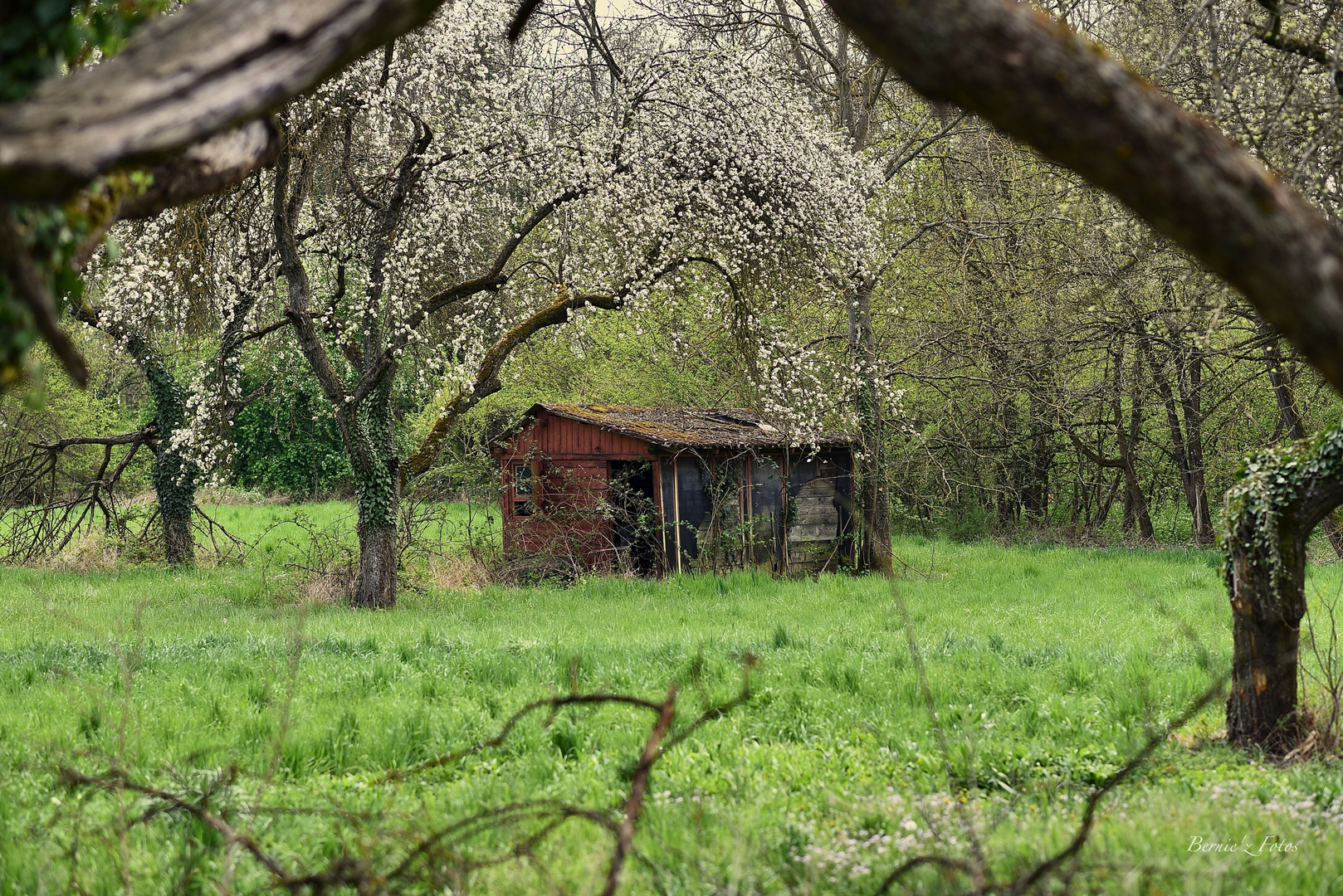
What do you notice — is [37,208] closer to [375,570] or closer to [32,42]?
[32,42]

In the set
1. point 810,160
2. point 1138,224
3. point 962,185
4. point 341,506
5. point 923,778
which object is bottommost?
point 923,778

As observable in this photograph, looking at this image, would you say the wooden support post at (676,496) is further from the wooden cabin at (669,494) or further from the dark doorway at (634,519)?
the dark doorway at (634,519)

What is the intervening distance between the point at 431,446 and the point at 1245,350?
45.6ft

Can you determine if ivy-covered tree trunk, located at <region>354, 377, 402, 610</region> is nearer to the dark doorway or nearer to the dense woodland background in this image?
the dense woodland background

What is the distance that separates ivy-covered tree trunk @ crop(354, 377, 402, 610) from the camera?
47.0 ft

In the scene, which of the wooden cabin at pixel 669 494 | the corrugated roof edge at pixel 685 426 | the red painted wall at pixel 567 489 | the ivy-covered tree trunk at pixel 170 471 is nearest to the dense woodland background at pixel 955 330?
the ivy-covered tree trunk at pixel 170 471

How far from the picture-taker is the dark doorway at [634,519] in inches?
701

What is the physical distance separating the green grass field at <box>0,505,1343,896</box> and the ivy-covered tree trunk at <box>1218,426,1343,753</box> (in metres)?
0.37

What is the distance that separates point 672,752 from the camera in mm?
5727

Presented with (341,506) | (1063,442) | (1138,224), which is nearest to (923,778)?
(1138,224)

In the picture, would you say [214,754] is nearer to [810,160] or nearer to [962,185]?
[810,160]

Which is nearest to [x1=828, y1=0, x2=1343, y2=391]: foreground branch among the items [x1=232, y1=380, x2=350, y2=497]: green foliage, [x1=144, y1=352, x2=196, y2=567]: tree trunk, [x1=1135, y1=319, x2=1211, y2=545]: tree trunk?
[x1=1135, y1=319, x2=1211, y2=545]: tree trunk

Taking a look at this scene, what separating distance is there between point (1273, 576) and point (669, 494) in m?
12.6

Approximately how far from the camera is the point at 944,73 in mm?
2541
